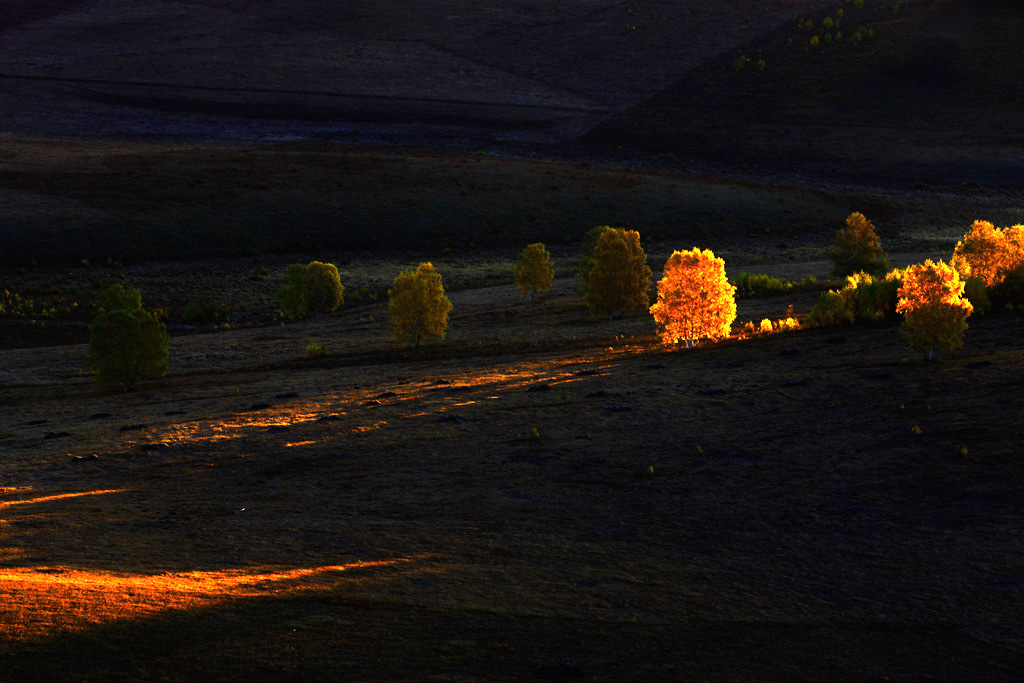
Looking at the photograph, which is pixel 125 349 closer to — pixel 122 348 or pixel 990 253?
pixel 122 348

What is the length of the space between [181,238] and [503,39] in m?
90.9

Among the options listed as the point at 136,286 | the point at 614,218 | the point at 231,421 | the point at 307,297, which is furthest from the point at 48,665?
the point at 614,218

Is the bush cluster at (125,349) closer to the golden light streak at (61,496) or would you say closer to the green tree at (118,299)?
the golden light streak at (61,496)

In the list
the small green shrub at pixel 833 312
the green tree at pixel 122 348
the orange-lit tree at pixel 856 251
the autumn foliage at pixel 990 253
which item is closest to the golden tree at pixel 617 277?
the small green shrub at pixel 833 312

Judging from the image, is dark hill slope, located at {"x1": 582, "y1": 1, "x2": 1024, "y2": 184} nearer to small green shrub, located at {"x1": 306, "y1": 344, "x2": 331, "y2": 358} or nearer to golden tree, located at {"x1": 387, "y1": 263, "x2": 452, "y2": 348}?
golden tree, located at {"x1": 387, "y1": 263, "x2": 452, "y2": 348}

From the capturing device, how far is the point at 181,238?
67875 millimetres

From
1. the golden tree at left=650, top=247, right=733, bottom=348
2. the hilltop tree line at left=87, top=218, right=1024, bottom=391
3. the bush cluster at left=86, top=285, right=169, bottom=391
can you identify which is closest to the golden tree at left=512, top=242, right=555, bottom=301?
the hilltop tree line at left=87, top=218, right=1024, bottom=391

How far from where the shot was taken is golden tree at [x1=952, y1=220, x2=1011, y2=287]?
3089cm

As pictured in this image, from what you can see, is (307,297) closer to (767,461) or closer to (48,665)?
(767,461)

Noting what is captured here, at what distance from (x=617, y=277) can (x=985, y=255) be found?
15213 millimetres

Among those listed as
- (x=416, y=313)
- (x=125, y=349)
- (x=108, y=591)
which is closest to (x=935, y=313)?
(x=108, y=591)

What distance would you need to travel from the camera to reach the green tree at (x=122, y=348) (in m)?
32.2

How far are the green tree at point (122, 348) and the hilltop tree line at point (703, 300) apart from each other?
1.4 inches

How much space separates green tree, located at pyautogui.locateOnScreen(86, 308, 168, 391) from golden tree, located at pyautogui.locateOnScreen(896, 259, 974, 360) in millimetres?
25104
